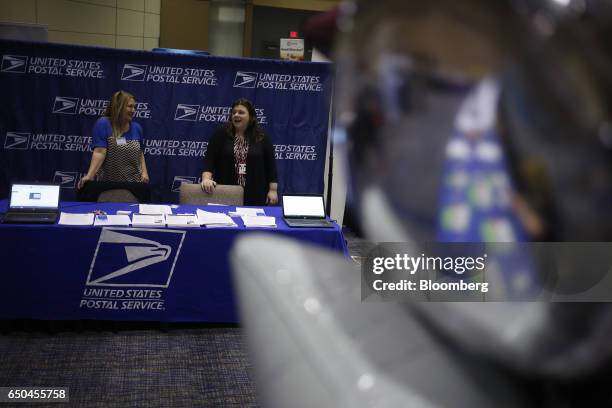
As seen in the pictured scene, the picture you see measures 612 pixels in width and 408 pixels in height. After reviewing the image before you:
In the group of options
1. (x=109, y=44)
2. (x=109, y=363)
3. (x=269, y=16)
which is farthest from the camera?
(x=269, y=16)

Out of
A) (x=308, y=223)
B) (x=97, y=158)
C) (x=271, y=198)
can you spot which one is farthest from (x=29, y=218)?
(x=271, y=198)

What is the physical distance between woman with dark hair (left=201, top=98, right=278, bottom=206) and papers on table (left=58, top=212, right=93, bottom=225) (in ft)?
4.43

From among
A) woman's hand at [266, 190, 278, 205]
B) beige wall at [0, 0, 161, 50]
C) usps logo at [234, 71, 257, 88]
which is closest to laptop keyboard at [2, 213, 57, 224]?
woman's hand at [266, 190, 278, 205]

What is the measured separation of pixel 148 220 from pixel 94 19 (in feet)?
20.4

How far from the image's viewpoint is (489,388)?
1.29 feet

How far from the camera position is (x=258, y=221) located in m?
3.91

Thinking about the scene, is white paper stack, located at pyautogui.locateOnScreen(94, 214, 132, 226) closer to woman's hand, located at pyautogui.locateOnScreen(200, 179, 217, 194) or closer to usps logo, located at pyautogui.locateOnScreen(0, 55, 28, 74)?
woman's hand, located at pyautogui.locateOnScreen(200, 179, 217, 194)

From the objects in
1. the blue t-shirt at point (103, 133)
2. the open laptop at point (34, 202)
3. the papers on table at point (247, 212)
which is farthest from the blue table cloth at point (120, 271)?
the blue t-shirt at point (103, 133)

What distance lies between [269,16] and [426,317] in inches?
418

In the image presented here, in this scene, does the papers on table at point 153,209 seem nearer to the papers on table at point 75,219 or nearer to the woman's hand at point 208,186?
the papers on table at point 75,219

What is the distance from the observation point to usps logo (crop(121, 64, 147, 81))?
6.03 m

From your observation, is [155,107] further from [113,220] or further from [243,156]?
[113,220]

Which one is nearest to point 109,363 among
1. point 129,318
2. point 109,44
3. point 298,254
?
point 129,318

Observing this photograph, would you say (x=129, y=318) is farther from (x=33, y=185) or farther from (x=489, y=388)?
(x=489, y=388)
